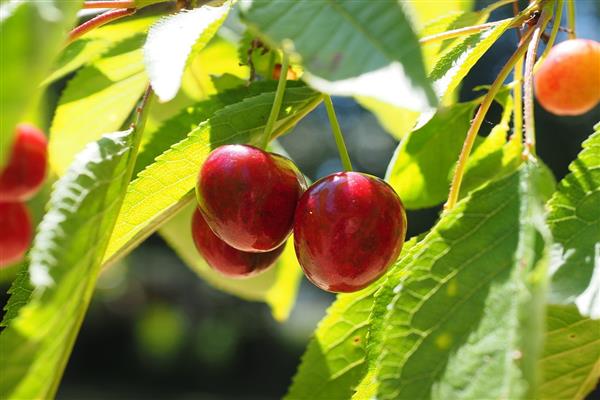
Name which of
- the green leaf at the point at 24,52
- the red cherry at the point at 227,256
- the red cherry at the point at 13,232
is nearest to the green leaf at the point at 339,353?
the red cherry at the point at 227,256

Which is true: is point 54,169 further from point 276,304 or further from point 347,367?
point 347,367

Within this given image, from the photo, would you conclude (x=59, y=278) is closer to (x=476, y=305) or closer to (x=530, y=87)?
(x=476, y=305)

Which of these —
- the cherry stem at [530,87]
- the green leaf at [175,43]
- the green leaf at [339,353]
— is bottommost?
the green leaf at [339,353]

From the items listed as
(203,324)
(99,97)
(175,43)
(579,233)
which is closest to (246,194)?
(175,43)

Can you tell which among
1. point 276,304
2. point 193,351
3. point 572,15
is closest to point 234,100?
point 572,15

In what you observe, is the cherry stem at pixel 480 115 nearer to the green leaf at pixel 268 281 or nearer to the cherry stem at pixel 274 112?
the cherry stem at pixel 274 112

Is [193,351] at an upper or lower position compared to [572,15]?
lower
